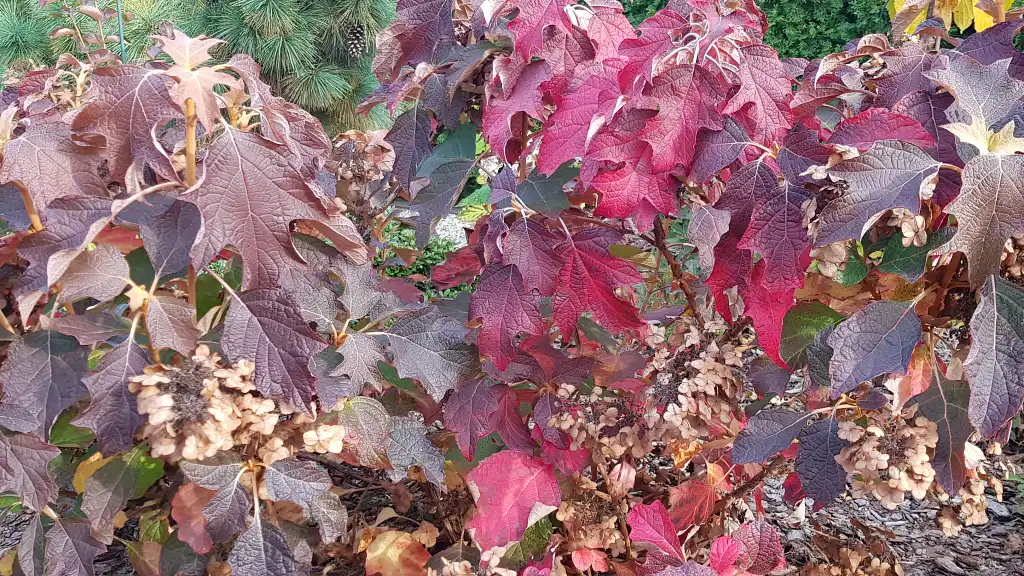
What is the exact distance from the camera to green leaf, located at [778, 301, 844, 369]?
3.12 feet

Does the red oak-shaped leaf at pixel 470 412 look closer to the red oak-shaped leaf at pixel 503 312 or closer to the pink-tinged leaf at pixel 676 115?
the red oak-shaped leaf at pixel 503 312

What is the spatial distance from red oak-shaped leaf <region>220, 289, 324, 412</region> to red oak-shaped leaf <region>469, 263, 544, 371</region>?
22cm

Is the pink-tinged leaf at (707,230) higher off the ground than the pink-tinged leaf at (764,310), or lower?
higher

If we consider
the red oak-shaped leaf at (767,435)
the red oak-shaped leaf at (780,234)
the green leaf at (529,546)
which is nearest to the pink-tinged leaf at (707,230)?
the red oak-shaped leaf at (780,234)

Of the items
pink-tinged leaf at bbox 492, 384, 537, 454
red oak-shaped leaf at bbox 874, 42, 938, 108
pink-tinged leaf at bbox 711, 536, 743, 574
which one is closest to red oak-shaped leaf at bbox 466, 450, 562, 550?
pink-tinged leaf at bbox 492, 384, 537, 454

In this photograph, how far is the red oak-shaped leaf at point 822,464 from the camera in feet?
3.06

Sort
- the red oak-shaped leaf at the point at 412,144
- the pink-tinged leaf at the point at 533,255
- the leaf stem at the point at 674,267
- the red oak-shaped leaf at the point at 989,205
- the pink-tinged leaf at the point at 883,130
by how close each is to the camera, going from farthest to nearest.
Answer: the red oak-shaped leaf at the point at 412,144 → the leaf stem at the point at 674,267 → the pink-tinged leaf at the point at 533,255 → the pink-tinged leaf at the point at 883,130 → the red oak-shaped leaf at the point at 989,205

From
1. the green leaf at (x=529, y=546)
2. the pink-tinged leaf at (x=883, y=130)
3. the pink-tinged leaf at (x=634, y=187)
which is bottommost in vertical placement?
the green leaf at (x=529, y=546)

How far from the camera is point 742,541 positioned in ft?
3.42

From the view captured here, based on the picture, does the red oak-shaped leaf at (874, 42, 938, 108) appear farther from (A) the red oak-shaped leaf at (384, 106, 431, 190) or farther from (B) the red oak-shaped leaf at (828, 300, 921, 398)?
(A) the red oak-shaped leaf at (384, 106, 431, 190)

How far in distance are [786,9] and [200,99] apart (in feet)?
16.4

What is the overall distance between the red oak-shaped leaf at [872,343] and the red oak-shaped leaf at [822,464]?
188 mm

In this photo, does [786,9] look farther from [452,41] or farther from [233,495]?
[233,495]

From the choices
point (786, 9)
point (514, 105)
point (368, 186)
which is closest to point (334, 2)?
point (786, 9)
